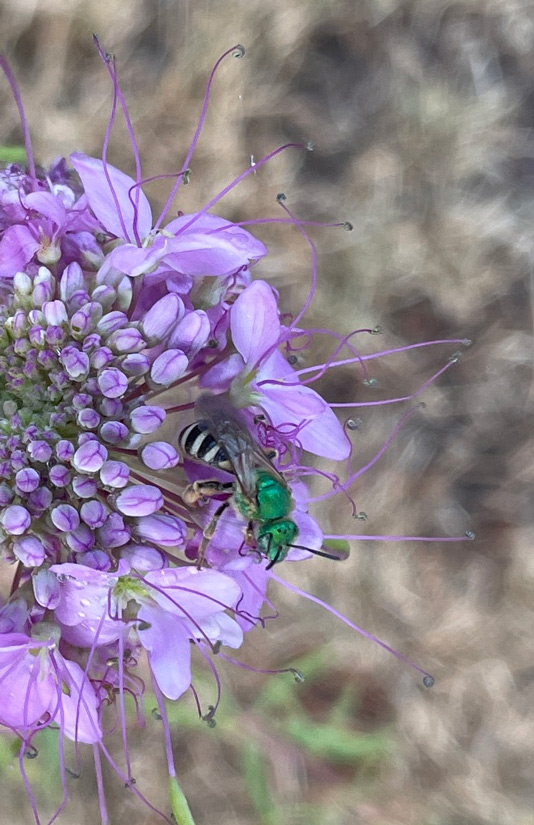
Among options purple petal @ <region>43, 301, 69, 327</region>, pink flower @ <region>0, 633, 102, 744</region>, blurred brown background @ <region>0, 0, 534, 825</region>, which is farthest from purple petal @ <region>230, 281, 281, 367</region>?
blurred brown background @ <region>0, 0, 534, 825</region>

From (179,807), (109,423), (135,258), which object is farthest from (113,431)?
(179,807)

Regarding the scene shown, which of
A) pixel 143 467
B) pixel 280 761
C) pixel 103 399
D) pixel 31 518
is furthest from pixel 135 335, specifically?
pixel 280 761

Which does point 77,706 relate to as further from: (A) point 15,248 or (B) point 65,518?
(A) point 15,248

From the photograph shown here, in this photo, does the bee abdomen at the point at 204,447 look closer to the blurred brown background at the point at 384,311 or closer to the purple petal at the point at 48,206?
the purple petal at the point at 48,206

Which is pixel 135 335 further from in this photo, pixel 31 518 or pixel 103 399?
pixel 31 518

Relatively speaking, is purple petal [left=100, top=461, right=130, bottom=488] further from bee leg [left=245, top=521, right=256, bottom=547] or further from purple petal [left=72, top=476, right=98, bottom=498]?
bee leg [left=245, top=521, right=256, bottom=547]

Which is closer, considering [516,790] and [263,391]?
[263,391]
